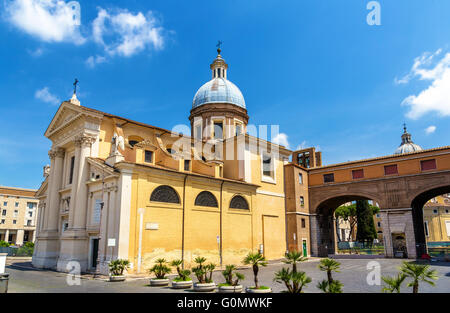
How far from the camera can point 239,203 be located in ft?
89.0

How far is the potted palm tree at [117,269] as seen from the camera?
17.2m

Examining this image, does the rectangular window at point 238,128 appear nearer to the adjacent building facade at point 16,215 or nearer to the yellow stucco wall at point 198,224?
the yellow stucco wall at point 198,224

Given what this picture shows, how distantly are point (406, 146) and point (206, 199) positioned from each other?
65754 millimetres

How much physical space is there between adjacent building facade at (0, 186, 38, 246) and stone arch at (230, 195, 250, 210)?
5374 centimetres

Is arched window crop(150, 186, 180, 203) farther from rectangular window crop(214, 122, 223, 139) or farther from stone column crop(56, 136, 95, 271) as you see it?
rectangular window crop(214, 122, 223, 139)

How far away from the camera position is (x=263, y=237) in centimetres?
2914

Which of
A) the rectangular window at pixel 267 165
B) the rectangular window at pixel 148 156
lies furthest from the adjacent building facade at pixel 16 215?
the rectangular window at pixel 267 165

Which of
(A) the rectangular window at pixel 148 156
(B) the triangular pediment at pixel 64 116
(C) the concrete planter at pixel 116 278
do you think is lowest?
(C) the concrete planter at pixel 116 278

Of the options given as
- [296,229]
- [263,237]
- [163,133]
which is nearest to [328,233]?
[296,229]

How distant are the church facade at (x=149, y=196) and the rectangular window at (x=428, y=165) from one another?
484 inches

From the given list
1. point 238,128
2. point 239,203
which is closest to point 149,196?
point 239,203

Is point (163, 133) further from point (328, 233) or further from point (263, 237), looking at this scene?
point (328, 233)

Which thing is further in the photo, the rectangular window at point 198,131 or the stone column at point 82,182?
the rectangular window at point 198,131

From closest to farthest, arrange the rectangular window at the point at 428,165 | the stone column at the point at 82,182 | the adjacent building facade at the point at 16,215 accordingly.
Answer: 1. the stone column at the point at 82,182
2. the rectangular window at the point at 428,165
3. the adjacent building facade at the point at 16,215
